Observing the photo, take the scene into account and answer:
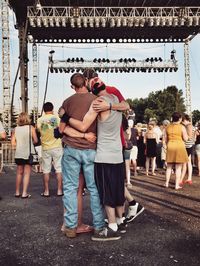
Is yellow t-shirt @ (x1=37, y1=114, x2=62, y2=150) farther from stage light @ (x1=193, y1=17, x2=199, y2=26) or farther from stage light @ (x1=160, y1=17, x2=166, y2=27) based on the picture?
stage light @ (x1=193, y1=17, x2=199, y2=26)

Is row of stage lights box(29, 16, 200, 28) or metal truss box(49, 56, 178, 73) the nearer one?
row of stage lights box(29, 16, 200, 28)

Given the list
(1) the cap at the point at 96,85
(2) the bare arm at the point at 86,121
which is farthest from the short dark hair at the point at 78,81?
(2) the bare arm at the point at 86,121

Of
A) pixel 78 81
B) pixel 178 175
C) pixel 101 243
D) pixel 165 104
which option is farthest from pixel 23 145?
pixel 165 104

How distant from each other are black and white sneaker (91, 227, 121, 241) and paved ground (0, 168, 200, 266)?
8 centimetres

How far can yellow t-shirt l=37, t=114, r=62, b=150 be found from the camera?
23.5 feet

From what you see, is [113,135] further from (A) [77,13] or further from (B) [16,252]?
(A) [77,13]

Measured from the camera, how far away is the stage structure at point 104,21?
20375 millimetres

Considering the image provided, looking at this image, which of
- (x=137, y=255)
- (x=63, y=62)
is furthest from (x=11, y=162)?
(x=63, y=62)

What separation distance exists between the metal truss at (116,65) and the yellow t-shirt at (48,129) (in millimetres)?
21472

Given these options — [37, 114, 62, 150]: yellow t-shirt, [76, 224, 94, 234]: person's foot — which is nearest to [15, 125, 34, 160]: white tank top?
[37, 114, 62, 150]: yellow t-shirt

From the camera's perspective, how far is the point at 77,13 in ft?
66.7

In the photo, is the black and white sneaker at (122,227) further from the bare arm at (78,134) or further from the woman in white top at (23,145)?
the woman in white top at (23,145)

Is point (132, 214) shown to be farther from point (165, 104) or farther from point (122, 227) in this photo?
point (165, 104)

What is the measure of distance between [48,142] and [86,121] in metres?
3.08
